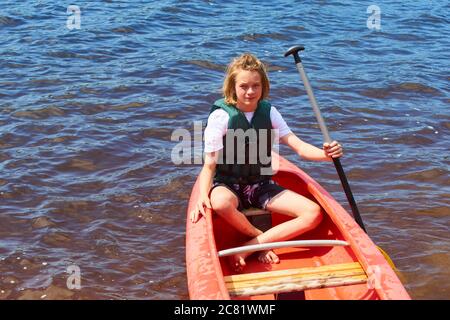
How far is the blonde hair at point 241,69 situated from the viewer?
4066 mm

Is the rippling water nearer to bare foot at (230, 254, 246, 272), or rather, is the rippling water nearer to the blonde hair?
bare foot at (230, 254, 246, 272)

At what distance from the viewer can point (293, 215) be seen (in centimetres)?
420

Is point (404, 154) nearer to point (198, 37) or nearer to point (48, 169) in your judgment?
point (48, 169)

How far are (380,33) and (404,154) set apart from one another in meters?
5.07

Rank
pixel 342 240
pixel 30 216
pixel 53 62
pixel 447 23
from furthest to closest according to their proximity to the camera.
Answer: pixel 447 23
pixel 53 62
pixel 30 216
pixel 342 240

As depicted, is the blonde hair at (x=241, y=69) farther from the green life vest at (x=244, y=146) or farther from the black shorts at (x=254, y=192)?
the black shorts at (x=254, y=192)

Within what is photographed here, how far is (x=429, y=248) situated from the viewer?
477 centimetres

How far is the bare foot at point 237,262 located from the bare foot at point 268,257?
0.63 feet

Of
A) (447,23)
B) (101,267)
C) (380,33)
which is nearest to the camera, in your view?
(101,267)

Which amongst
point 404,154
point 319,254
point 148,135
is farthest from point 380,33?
point 319,254

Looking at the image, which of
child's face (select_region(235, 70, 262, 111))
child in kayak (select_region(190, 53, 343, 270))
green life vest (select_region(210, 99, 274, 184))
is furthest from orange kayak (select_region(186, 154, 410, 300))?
child's face (select_region(235, 70, 262, 111))

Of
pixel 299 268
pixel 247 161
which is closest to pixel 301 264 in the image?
pixel 299 268

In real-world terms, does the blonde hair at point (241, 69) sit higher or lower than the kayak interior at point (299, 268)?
higher

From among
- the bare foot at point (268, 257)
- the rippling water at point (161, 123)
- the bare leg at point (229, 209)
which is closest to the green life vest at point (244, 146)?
the bare leg at point (229, 209)
